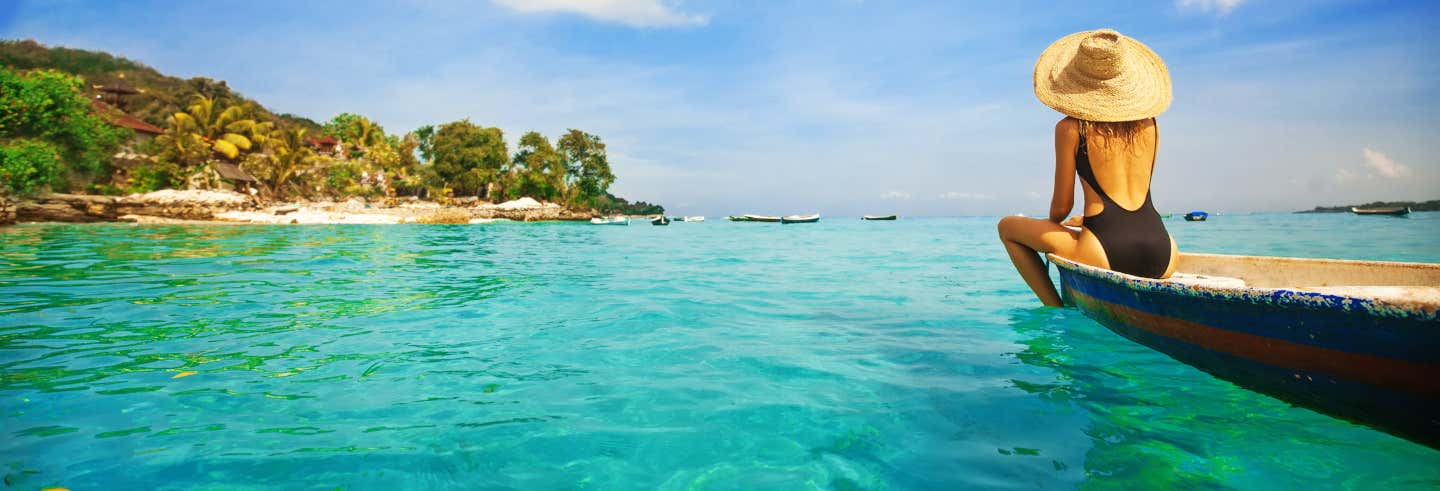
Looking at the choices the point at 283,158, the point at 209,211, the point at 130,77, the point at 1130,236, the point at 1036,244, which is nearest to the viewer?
the point at 1130,236

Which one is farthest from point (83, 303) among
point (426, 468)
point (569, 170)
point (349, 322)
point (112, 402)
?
point (569, 170)

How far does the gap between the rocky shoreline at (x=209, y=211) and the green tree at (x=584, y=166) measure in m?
9.38

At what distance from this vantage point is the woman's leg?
423cm

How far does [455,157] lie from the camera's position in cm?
5041

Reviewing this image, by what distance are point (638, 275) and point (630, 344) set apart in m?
4.76

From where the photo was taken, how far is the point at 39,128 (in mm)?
24297

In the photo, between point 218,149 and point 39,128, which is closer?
point 39,128

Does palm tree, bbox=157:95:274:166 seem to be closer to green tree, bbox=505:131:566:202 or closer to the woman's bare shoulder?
green tree, bbox=505:131:566:202

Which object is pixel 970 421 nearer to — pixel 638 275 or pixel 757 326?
pixel 757 326

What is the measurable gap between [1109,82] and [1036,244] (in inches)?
52.7

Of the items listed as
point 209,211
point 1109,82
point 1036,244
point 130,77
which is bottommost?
point 209,211

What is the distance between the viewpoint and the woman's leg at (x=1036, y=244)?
13.9 ft

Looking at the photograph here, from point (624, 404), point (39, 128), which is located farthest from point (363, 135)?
point (624, 404)

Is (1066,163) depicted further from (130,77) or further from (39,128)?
(130,77)
